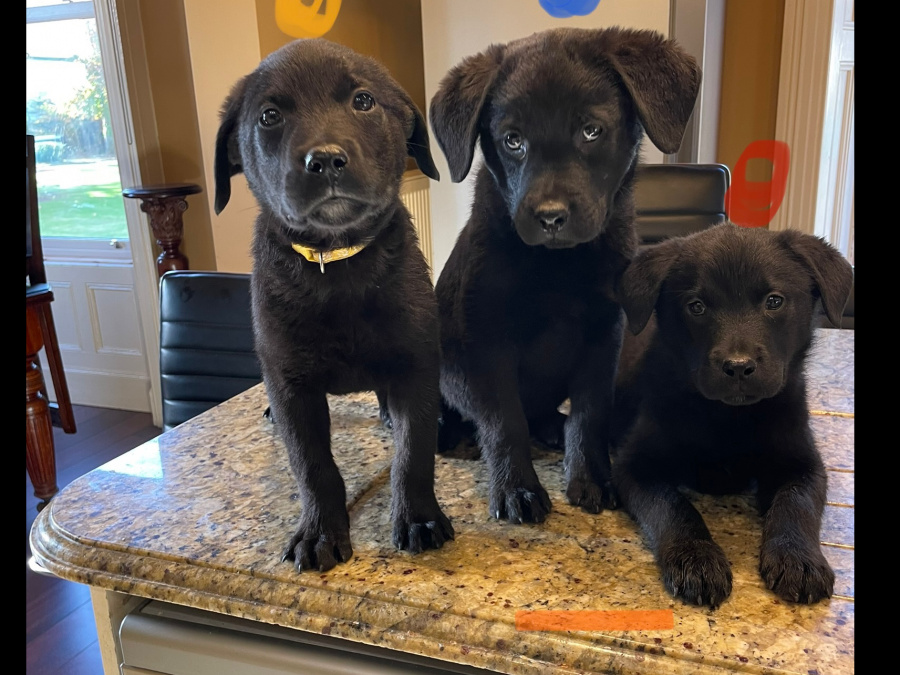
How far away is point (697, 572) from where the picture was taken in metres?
0.86

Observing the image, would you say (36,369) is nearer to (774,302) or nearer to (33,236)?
(33,236)

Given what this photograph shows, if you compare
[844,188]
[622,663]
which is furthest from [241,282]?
[844,188]

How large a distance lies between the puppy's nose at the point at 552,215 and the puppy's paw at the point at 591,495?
413mm

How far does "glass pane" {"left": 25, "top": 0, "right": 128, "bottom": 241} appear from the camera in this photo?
3.87 meters

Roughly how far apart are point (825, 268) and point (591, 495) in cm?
48

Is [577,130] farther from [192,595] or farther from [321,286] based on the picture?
[192,595]

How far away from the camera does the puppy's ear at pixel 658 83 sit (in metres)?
1.03

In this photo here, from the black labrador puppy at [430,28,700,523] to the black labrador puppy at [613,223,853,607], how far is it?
0.28ft

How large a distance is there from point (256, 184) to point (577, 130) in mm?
476

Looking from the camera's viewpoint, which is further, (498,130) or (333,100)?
(498,130)

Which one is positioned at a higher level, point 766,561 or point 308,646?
point 766,561

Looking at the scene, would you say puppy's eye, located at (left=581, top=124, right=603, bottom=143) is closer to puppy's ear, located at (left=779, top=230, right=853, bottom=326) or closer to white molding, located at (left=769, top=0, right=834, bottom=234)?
puppy's ear, located at (left=779, top=230, right=853, bottom=326)

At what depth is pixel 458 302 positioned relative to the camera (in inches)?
46.4

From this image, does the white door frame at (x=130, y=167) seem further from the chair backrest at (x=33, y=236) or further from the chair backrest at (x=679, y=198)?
the chair backrest at (x=679, y=198)
